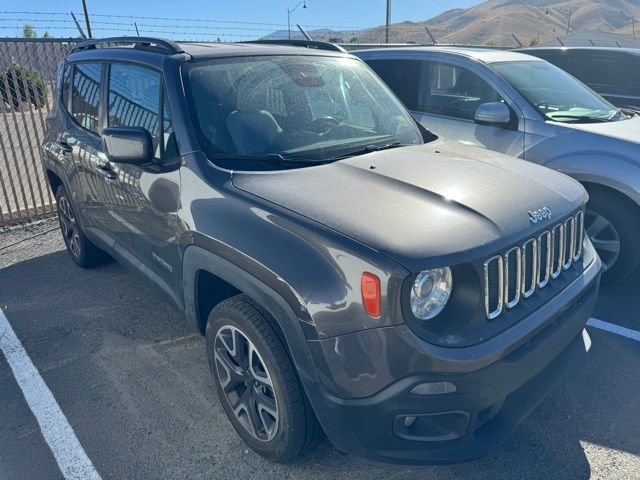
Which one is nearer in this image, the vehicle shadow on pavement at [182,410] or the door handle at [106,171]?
the vehicle shadow on pavement at [182,410]

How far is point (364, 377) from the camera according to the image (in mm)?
1911

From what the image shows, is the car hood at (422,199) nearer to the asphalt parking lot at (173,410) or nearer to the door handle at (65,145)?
the asphalt parking lot at (173,410)

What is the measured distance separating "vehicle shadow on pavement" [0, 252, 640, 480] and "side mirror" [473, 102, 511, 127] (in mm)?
1831

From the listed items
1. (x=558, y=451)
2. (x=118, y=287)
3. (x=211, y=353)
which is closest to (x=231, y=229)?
(x=211, y=353)

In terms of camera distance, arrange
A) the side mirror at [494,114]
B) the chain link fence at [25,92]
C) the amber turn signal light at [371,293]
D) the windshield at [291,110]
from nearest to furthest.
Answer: the amber turn signal light at [371,293] → the windshield at [291,110] → the side mirror at [494,114] → the chain link fence at [25,92]

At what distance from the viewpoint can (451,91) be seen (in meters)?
4.94

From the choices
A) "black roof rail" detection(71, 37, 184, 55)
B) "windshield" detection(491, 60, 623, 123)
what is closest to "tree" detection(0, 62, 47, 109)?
"black roof rail" detection(71, 37, 184, 55)

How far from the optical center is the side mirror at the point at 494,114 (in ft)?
14.0

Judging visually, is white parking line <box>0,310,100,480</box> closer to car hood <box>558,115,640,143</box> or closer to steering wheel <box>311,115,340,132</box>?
steering wheel <box>311,115,340,132</box>

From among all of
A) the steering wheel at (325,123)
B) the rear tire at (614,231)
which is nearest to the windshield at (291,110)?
the steering wheel at (325,123)

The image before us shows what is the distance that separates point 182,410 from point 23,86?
5.07 m

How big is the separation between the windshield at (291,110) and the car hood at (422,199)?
23cm

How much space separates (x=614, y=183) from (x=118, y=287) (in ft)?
13.2

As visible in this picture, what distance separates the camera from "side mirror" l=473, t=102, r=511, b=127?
4.26 metres
